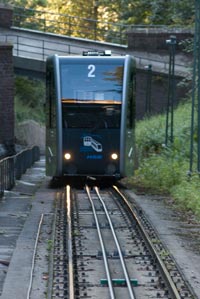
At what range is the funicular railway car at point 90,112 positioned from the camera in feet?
93.7

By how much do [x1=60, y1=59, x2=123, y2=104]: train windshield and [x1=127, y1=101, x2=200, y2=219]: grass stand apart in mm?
2990

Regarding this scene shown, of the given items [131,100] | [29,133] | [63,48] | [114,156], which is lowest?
[29,133]

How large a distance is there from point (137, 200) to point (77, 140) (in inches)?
123

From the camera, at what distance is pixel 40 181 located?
116 ft

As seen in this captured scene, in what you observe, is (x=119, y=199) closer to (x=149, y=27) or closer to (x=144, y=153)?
(x=144, y=153)

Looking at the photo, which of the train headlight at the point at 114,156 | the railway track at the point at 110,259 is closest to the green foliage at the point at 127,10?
the train headlight at the point at 114,156

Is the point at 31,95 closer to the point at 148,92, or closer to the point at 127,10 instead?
the point at 127,10

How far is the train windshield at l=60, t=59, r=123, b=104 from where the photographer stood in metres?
28.6

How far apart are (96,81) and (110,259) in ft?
44.4

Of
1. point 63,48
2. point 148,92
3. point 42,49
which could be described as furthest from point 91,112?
point 63,48

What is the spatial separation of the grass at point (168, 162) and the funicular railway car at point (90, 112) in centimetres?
189

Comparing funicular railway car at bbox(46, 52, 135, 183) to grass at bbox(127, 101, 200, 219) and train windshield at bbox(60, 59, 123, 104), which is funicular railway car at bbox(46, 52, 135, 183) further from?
grass at bbox(127, 101, 200, 219)

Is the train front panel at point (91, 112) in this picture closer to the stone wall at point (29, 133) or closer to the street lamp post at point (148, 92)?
the street lamp post at point (148, 92)

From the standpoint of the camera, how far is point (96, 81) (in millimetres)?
28750
